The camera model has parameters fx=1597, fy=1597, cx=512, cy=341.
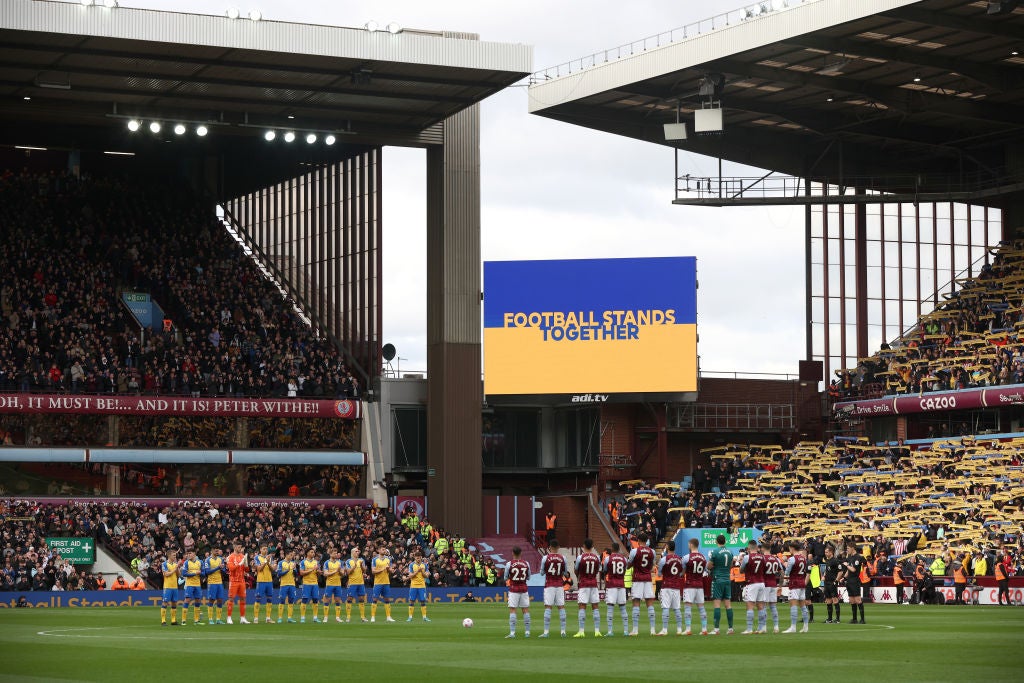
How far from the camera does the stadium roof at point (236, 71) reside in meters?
51.9

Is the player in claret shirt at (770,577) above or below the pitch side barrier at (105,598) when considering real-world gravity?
above

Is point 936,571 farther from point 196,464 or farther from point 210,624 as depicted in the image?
point 196,464

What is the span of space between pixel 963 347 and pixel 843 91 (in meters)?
11.6

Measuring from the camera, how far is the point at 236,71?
55.6 metres

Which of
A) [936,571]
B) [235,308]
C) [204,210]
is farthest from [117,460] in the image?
[936,571]

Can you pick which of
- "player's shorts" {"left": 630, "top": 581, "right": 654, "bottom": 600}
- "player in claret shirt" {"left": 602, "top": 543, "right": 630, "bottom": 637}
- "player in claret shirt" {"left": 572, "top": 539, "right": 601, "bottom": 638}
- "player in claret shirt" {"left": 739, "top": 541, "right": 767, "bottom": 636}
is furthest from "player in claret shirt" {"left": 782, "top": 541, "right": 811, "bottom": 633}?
"player in claret shirt" {"left": 572, "top": 539, "right": 601, "bottom": 638}

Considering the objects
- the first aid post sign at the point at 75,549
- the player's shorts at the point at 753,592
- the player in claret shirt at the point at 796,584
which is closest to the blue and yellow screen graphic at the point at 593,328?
the first aid post sign at the point at 75,549

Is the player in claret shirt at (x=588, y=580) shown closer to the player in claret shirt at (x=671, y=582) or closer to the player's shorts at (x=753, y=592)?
the player in claret shirt at (x=671, y=582)

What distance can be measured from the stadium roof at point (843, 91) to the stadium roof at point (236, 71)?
6.66 m

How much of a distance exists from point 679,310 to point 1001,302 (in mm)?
13388

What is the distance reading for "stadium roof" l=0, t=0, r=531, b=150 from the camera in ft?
170

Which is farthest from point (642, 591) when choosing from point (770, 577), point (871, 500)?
point (871, 500)

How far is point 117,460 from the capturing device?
59.2 m

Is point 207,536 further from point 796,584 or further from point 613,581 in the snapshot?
point 796,584
